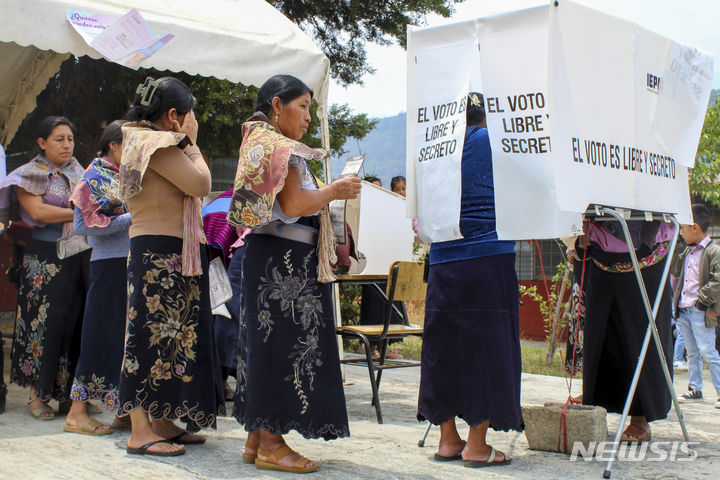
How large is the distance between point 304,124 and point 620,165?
4.82ft

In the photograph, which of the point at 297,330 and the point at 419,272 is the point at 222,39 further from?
the point at 297,330

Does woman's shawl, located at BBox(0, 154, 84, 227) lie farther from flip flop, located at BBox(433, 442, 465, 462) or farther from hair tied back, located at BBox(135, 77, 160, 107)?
flip flop, located at BBox(433, 442, 465, 462)

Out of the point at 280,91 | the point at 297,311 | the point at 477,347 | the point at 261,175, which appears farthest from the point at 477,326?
the point at 280,91

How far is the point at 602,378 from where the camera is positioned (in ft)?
13.7

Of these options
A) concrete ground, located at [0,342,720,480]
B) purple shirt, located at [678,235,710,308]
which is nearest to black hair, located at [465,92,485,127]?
concrete ground, located at [0,342,720,480]

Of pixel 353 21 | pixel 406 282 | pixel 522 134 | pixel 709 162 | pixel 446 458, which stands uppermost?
pixel 353 21

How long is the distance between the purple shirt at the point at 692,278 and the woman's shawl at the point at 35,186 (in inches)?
199

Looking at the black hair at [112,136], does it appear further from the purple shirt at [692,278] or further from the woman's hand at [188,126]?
the purple shirt at [692,278]

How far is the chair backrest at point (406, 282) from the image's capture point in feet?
16.8

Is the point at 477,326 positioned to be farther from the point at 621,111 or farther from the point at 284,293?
the point at 621,111

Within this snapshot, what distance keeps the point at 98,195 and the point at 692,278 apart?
16.4 ft

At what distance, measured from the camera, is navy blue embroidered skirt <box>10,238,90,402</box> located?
4.62 meters

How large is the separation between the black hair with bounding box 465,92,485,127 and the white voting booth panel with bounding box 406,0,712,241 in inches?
1.9

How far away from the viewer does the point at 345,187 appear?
3.30 metres
